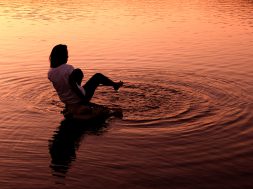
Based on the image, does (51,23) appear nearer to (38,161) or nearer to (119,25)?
(119,25)

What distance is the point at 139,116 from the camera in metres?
10.5

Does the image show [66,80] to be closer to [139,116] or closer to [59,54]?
[59,54]

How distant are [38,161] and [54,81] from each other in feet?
8.91

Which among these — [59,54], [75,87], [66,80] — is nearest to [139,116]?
[75,87]

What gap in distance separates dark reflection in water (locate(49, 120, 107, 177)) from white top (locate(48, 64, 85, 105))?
0.56 metres

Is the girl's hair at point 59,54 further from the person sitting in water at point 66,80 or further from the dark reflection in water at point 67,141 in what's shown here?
the dark reflection in water at point 67,141

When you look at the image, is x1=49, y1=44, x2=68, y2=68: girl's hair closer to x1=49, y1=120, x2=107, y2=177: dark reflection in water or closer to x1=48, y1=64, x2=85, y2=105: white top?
x1=48, y1=64, x2=85, y2=105: white top

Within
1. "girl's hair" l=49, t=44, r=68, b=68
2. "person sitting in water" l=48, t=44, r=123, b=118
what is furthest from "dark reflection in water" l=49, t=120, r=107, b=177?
"girl's hair" l=49, t=44, r=68, b=68

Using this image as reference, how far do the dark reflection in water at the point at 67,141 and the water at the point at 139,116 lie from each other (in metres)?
0.02

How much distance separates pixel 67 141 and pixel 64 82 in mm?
1695

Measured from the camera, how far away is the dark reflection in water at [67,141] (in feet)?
25.9

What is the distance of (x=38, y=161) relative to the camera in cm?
809

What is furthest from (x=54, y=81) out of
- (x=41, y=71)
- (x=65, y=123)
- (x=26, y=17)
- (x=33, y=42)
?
(x=26, y=17)

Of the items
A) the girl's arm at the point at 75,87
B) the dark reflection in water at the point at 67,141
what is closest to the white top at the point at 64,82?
the girl's arm at the point at 75,87
